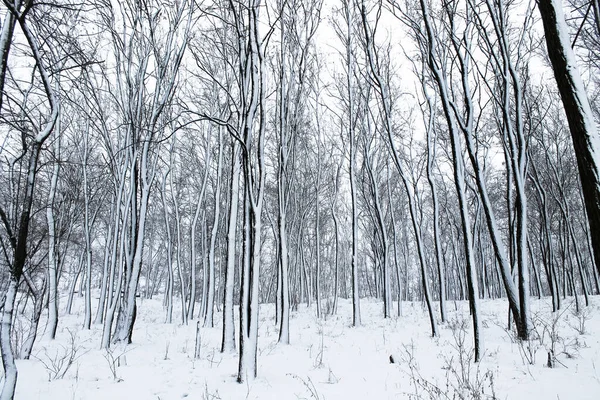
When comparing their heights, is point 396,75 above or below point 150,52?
above

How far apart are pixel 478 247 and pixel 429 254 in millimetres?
12317

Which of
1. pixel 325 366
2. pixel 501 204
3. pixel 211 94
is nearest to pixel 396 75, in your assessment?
pixel 211 94

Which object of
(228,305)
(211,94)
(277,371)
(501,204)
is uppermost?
(211,94)

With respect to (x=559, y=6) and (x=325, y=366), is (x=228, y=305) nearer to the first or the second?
(x=325, y=366)

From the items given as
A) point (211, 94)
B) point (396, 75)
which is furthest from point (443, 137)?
point (211, 94)

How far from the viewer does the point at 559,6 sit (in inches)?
92.7

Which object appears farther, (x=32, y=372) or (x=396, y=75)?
(x=396, y=75)

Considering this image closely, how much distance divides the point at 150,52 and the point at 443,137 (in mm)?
9744

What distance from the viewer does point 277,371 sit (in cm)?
458

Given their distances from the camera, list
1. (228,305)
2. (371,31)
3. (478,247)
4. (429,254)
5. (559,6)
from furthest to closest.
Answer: (429,254) → (478,247) → (371,31) → (228,305) → (559,6)

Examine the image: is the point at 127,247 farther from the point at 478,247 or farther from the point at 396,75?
the point at 478,247

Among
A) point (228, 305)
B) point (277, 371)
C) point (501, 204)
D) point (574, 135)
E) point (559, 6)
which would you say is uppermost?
point (501, 204)

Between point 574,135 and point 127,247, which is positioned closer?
point 574,135

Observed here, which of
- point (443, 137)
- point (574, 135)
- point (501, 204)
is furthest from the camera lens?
point (501, 204)
